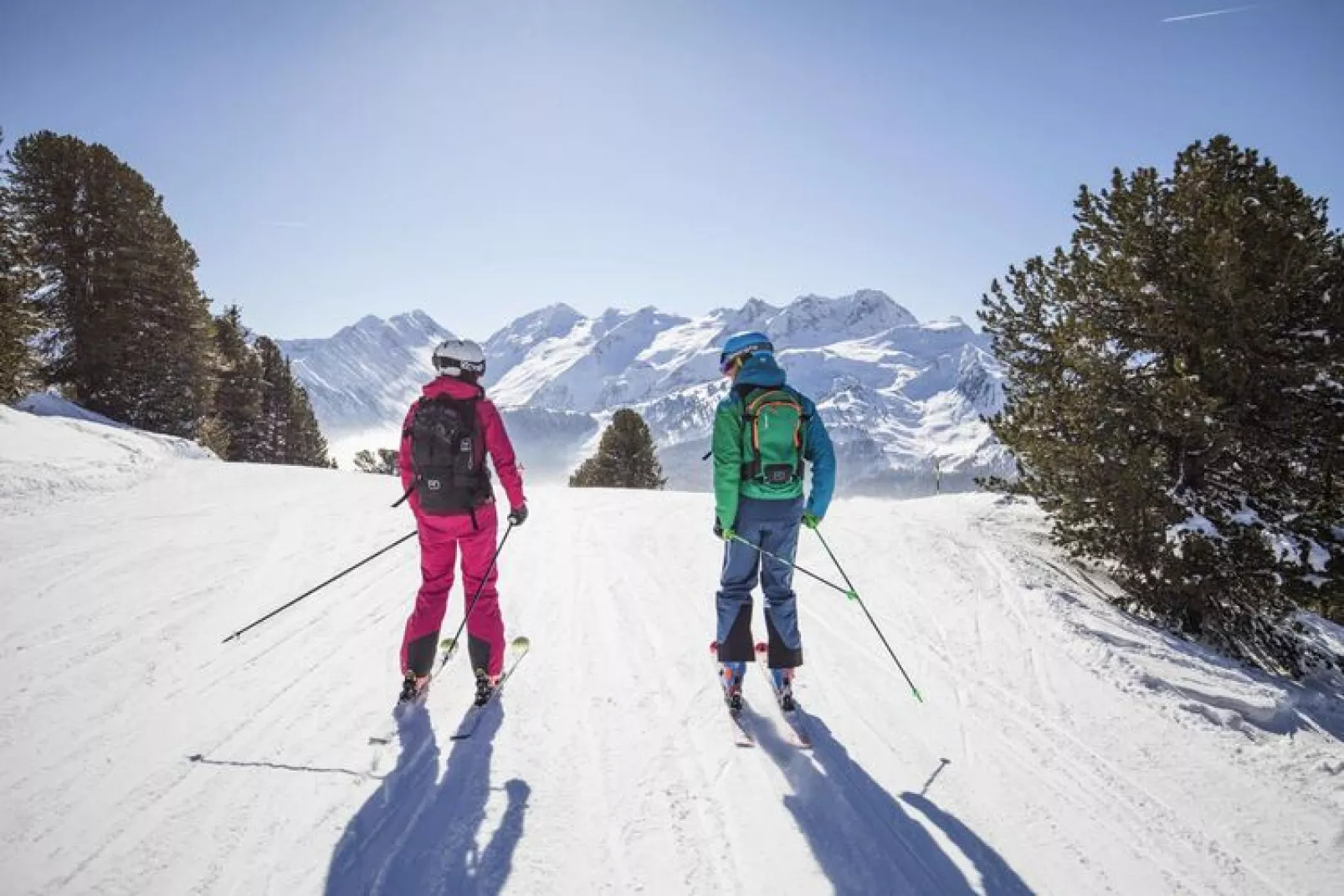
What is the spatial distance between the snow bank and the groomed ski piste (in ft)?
7.81

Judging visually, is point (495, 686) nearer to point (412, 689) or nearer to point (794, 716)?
point (412, 689)

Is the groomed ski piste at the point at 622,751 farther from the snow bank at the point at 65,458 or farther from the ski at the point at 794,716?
the snow bank at the point at 65,458

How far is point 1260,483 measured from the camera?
830 cm

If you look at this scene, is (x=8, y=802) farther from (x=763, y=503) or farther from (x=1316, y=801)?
(x=1316, y=801)

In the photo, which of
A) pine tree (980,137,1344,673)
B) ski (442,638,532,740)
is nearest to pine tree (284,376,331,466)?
ski (442,638,532,740)

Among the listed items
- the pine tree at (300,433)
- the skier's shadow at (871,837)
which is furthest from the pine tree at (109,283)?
the skier's shadow at (871,837)

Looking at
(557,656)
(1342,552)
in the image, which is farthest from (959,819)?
(1342,552)

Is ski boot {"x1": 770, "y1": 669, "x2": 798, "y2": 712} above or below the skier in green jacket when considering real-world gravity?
below

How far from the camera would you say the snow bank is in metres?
9.45

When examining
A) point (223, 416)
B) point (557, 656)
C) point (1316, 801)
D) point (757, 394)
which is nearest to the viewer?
point (1316, 801)

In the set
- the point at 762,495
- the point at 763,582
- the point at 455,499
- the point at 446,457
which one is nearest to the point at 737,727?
the point at 763,582

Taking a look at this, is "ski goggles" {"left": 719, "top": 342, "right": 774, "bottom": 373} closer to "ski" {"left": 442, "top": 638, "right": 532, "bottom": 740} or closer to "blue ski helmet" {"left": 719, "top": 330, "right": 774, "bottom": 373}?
"blue ski helmet" {"left": 719, "top": 330, "right": 774, "bottom": 373}

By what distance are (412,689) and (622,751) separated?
5.80ft

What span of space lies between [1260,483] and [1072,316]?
3386 mm
